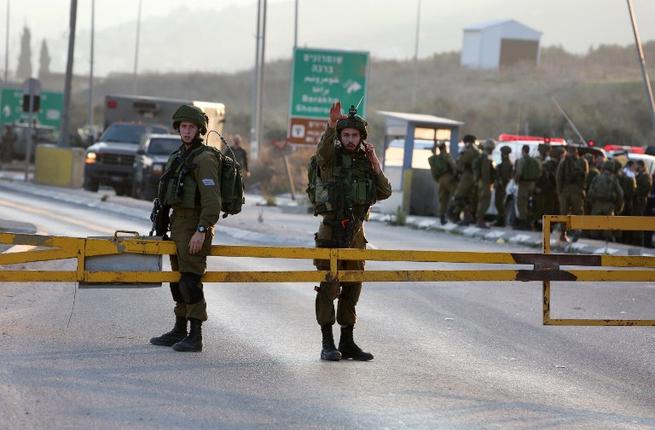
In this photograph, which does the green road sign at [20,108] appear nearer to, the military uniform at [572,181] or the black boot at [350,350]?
the military uniform at [572,181]

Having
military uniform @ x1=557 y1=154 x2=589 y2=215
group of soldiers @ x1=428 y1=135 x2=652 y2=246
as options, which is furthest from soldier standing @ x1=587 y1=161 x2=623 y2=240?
military uniform @ x1=557 y1=154 x2=589 y2=215

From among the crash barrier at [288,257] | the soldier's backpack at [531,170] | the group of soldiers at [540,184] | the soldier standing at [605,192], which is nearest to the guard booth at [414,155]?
the group of soldiers at [540,184]

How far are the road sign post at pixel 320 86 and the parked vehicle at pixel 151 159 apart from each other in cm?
282

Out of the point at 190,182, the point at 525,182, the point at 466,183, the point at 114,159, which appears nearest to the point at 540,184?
the point at 525,182

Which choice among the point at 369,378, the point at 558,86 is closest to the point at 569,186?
the point at 369,378

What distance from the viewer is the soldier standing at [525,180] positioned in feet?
84.5

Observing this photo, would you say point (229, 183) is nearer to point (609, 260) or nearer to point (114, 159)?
point (609, 260)

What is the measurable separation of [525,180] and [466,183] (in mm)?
1750

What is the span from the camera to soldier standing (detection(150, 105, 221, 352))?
31.6ft

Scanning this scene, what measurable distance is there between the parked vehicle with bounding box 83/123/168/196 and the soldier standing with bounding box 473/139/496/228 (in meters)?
11.2

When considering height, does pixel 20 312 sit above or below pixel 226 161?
below

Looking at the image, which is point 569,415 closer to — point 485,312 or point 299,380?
point 299,380

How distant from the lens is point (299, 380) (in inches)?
347

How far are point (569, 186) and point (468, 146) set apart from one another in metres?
3.47
